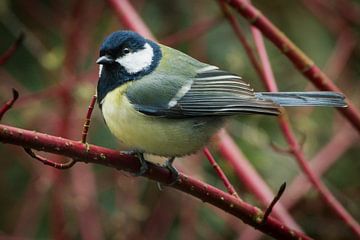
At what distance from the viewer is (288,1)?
3.63m

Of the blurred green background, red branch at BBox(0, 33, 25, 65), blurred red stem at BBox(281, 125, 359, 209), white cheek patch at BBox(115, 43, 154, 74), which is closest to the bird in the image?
white cheek patch at BBox(115, 43, 154, 74)

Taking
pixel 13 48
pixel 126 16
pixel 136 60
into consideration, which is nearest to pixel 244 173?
pixel 136 60

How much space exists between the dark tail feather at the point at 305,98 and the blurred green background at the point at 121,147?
31.1 inches

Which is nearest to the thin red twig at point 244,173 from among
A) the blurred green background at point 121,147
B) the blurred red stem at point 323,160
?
the blurred green background at point 121,147

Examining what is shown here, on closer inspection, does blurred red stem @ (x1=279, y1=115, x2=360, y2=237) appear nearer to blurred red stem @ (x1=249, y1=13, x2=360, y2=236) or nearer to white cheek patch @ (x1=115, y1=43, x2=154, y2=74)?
blurred red stem @ (x1=249, y1=13, x2=360, y2=236)

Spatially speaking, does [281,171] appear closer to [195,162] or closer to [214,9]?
[195,162]

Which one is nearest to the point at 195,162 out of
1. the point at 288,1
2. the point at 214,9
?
the point at 214,9

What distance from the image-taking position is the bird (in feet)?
6.41

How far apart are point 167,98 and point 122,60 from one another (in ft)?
0.67

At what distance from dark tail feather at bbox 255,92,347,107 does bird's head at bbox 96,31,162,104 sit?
0.38 metres

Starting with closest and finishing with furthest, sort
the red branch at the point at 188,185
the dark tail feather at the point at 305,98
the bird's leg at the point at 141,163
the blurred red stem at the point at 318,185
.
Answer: the red branch at the point at 188,185 → the bird's leg at the point at 141,163 → the blurred red stem at the point at 318,185 → the dark tail feather at the point at 305,98

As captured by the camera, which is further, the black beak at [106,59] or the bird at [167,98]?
the black beak at [106,59]

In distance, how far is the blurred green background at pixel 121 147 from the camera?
3023 mm

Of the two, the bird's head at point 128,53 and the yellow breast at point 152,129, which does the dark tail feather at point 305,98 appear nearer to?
the yellow breast at point 152,129
